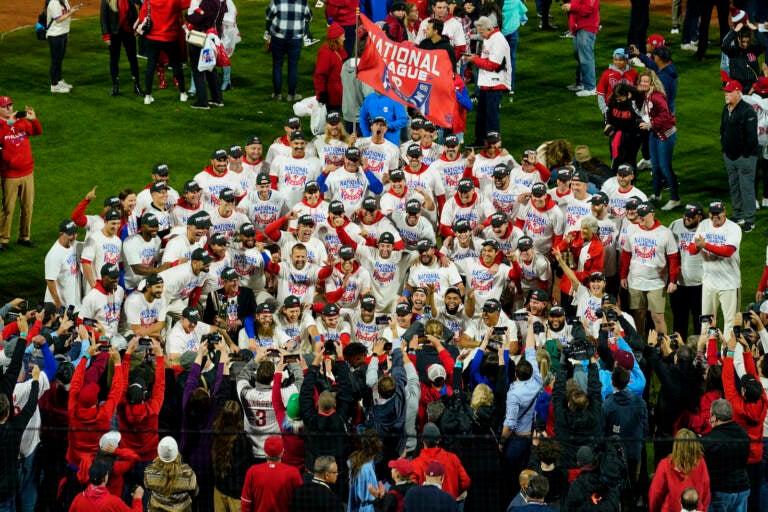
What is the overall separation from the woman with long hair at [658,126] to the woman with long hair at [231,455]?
8.50 meters

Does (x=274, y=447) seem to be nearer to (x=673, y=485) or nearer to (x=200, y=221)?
(x=673, y=485)

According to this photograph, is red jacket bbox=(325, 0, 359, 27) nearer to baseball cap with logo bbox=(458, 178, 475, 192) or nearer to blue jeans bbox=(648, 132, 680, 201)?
blue jeans bbox=(648, 132, 680, 201)

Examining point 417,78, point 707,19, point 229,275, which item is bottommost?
point 229,275

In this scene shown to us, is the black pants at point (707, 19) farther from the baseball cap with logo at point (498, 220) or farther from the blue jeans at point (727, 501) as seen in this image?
the blue jeans at point (727, 501)

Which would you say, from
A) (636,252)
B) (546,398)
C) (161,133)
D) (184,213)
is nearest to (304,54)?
(161,133)

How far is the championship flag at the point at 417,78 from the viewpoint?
1700 cm

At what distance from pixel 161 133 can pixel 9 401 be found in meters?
10.9

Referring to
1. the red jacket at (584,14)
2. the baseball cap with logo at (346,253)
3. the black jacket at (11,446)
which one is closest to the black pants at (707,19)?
the red jacket at (584,14)

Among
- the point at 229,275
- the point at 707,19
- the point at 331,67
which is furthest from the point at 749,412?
the point at 707,19

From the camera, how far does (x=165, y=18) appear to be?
20547 millimetres

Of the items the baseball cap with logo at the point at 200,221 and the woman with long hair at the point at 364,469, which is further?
the baseball cap with logo at the point at 200,221

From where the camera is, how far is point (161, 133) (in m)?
21.2

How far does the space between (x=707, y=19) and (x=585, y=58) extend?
108 inches

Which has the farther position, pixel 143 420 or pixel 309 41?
pixel 309 41
